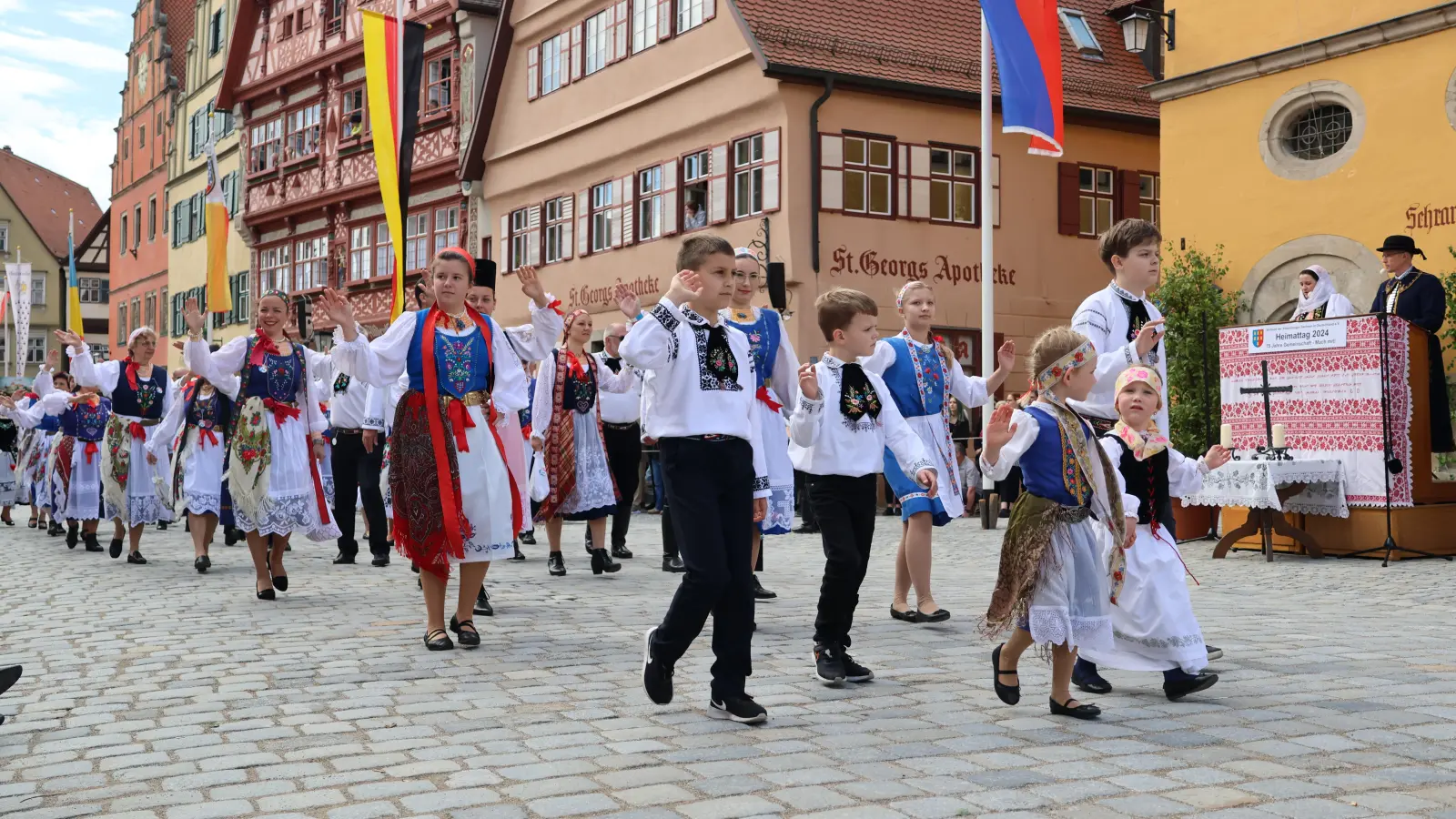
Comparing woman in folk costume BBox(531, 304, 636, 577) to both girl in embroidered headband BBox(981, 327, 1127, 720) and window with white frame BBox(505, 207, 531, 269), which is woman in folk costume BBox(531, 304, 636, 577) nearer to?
girl in embroidered headband BBox(981, 327, 1127, 720)

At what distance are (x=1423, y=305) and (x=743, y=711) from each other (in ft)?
33.3

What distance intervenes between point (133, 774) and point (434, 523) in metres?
2.94

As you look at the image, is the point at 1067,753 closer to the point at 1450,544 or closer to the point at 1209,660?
the point at 1209,660

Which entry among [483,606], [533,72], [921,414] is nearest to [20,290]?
[533,72]

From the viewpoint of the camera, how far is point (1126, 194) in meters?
28.1

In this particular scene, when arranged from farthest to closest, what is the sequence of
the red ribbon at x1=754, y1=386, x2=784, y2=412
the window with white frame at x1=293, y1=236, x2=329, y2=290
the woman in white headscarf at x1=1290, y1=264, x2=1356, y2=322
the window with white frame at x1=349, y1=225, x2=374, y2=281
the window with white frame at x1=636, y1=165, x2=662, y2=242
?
1. the window with white frame at x1=293, y1=236, x2=329, y2=290
2. the window with white frame at x1=349, y1=225, x2=374, y2=281
3. the window with white frame at x1=636, y1=165, x2=662, y2=242
4. the woman in white headscarf at x1=1290, y1=264, x2=1356, y2=322
5. the red ribbon at x1=754, y1=386, x2=784, y2=412

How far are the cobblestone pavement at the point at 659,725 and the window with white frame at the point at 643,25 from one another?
20.3 m

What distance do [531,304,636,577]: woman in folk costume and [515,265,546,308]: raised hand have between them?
376 cm

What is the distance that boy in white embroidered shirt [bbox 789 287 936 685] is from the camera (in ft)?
20.8

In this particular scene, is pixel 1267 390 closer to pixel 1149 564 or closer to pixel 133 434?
pixel 1149 564

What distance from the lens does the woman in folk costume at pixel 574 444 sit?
11.7m

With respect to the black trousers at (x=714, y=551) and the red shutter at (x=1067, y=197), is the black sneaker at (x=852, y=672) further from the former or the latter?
the red shutter at (x=1067, y=197)

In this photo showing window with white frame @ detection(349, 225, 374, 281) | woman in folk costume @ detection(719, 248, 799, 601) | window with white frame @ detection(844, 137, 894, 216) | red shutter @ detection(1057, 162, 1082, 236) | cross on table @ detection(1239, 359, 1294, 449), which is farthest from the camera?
window with white frame @ detection(349, 225, 374, 281)

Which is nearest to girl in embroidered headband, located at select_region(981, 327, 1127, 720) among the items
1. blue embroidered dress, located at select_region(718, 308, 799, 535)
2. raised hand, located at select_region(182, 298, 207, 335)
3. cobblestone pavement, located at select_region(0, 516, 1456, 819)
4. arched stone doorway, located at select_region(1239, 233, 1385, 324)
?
cobblestone pavement, located at select_region(0, 516, 1456, 819)
